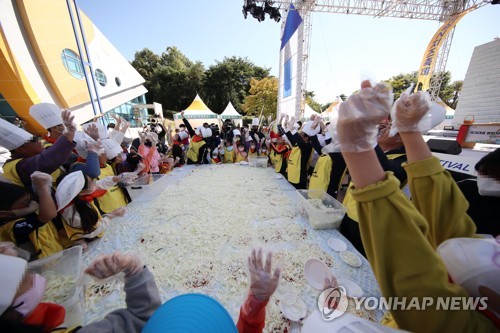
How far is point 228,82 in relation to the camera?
25656 mm

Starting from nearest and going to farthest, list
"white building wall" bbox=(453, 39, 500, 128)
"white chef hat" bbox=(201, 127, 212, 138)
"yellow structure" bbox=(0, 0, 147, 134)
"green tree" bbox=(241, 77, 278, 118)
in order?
"white chef hat" bbox=(201, 127, 212, 138)
"white building wall" bbox=(453, 39, 500, 128)
"yellow structure" bbox=(0, 0, 147, 134)
"green tree" bbox=(241, 77, 278, 118)

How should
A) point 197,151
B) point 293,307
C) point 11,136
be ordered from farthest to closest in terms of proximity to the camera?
point 197,151, point 11,136, point 293,307

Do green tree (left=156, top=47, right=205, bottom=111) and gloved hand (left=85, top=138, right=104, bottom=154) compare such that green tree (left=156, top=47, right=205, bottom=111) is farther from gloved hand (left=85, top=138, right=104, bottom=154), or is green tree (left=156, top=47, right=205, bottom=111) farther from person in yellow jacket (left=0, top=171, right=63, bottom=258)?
person in yellow jacket (left=0, top=171, right=63, bottom=258)

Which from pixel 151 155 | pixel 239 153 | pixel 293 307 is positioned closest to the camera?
pixel 293 307

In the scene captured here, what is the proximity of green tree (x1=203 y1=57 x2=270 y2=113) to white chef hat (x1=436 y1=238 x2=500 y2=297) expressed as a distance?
26589mm

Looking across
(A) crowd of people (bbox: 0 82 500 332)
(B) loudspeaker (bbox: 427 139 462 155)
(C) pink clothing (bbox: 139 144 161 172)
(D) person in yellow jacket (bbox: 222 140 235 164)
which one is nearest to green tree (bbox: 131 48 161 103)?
(D) person in yellow jacket (bbox: 222 140 235 164)

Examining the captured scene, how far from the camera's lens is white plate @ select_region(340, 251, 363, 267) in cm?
147

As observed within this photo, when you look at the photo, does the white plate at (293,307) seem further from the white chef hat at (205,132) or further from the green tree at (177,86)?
the green tree at (177,86)

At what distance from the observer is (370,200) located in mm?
453

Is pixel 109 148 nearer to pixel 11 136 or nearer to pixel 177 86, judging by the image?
pixel 11 136

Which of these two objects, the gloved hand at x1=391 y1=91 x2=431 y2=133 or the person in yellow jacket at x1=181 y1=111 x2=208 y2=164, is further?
the person in yellow jacket at x1=181 y1=111 x2=208 y2=164

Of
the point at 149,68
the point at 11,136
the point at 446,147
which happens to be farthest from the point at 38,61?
the point at 149,68

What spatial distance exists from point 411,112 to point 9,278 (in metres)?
1.45

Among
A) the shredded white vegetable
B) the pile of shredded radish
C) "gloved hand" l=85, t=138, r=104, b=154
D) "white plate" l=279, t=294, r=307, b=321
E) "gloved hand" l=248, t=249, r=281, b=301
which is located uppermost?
"gloved hand" l=85, t=138, r=104, b=154
